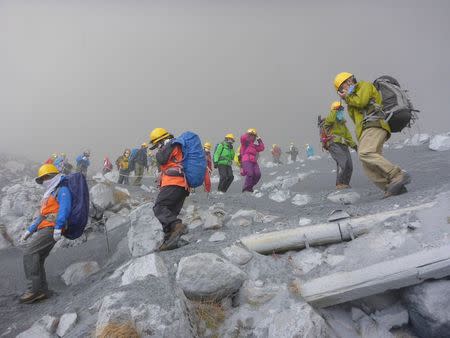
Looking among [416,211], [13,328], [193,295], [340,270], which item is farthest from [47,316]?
[416,211]

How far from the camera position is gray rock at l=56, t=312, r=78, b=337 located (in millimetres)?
3795

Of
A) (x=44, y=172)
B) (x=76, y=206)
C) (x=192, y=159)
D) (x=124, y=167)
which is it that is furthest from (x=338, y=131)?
(x=124, y=167)

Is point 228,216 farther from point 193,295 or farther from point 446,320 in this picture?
point 446,320

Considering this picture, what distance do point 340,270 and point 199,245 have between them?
2188 millimetres

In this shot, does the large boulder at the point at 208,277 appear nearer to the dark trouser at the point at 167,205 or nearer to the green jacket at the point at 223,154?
the dark trouser at the point at 167,205

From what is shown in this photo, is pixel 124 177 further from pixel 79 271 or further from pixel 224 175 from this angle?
pixel 79 271

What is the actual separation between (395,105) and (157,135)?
4.10 metres

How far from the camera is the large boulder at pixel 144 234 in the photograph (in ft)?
19.6

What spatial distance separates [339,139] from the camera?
857 cm

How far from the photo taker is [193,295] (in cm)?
381

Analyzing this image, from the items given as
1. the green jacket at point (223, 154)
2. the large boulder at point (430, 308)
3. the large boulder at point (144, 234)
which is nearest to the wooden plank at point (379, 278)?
the large boulder at point (430, 308)

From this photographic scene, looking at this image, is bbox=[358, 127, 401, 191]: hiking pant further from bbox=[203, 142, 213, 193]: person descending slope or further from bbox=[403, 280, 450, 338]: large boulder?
bbox=[203, 142, 213, 193]: person descending slope

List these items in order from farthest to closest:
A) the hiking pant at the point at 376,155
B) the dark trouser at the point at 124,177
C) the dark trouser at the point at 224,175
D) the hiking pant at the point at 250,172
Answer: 1. the dark trouser at the point at 124,177
2. the dark trouser at the point at 224,175
3. the hiking pant at the point at 250,172
4. the hiking pant at the point at 376,155

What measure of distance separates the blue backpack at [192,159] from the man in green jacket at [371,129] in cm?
272
